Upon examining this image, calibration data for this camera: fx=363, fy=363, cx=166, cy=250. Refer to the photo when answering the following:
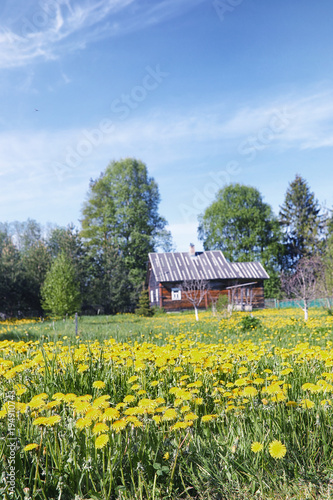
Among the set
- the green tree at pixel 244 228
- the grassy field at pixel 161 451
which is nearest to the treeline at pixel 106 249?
the green tree at pixel 244 228

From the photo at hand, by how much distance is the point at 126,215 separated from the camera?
3566 centimetres

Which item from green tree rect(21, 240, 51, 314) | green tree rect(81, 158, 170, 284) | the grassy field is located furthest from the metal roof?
the grassy field

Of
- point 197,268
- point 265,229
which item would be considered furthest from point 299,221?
point 197,268

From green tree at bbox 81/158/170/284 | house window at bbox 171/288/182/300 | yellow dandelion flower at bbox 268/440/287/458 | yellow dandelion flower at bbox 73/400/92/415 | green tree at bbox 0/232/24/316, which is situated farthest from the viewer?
green tree at bbox 81/158/170/284

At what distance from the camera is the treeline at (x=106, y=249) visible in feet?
97.2

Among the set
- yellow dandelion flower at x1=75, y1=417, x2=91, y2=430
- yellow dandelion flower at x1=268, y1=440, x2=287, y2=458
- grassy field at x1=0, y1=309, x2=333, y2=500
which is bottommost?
grassy field at x1=0, y1=309, x2=333, y2=500

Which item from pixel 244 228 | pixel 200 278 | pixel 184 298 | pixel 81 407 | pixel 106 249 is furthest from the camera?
pixel 244 228

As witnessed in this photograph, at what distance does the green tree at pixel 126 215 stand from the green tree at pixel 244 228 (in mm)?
6854

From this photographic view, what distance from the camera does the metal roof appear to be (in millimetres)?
30062

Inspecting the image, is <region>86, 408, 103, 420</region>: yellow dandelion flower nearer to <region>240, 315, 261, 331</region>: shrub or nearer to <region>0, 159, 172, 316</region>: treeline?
<region>240, 315, 261, 331</region>: shrub

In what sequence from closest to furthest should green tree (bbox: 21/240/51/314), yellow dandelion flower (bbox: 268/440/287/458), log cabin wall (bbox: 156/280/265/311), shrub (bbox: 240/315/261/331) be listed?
yellow dandelion flower (bbox: 268/440/287/458)
shrub (bbox: 240/315/261/331)
green tree (bbox: 21/240/51/314)
log cabin wall (bbox: 156/280/265/311)

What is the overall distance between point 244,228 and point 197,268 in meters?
12.7

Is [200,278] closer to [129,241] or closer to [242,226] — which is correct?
[129,241]

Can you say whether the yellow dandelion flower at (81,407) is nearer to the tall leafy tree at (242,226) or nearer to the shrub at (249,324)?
the shrub at (249,324)
